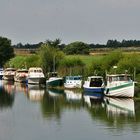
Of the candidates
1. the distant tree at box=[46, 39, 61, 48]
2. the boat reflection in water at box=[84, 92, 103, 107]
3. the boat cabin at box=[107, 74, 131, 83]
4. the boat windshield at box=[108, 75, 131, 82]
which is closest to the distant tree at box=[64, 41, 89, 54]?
the distant tree at box=[46, 39, 61, 48]

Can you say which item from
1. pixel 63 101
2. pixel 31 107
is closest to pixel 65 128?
pixel 31 107

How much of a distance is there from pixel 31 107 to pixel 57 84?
28788mm

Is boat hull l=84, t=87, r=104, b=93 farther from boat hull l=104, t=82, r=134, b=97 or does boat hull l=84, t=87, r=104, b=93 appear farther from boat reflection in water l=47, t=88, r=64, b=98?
boat hull l=104, t=82, r=134, b=97

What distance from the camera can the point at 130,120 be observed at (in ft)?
154

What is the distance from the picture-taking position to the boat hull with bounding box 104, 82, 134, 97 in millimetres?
62344

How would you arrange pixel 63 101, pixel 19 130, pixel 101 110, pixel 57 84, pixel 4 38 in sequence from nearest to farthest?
pixel 19 130, pixel 101 110, pixel 63 101, pixel 57 84, pixel 4 38

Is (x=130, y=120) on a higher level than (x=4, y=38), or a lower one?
lower

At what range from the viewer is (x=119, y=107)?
56.2m

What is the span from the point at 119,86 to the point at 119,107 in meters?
7.83

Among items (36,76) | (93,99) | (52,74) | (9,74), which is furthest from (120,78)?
(9,74)

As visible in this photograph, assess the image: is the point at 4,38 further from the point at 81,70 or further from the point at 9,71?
the point at 81,70

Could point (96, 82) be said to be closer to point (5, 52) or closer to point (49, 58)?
point (49, 58)

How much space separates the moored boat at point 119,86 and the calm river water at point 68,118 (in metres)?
1.16

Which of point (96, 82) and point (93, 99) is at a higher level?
point (96, 82)
